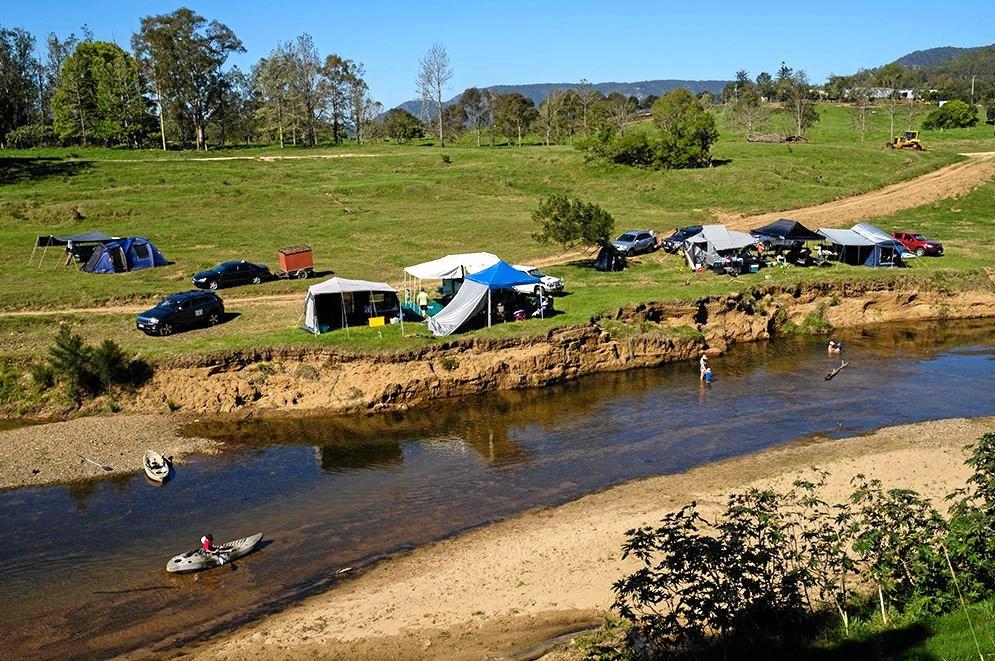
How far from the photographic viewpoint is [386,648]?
56.9 feet

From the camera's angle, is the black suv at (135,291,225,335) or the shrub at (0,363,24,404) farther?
the black suv at (135,291,225,335)

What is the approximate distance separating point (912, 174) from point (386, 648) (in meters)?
66.3

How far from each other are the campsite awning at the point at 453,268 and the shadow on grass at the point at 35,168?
4591 centimetres

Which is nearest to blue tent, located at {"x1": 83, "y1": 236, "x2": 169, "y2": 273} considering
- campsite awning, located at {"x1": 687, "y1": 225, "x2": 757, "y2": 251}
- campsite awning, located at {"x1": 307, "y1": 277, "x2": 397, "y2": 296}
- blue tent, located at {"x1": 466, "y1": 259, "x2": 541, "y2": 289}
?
campsite awning, located at {"x1": 307, "y1": 277, "x2": 397, "y2": 296}

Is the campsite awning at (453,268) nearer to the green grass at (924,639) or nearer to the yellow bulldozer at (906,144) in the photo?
the green grass at (924,639)

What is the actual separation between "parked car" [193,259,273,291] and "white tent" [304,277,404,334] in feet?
30.4

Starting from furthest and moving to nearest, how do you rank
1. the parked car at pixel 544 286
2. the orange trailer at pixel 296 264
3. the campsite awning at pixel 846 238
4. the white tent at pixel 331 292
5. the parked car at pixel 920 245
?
the parked car at pixel 920 245 < the campsite awning at pixel 846 238 < the orange trailer at pixel 296 264 < the parked car at pixel 544 286 < the white tent at pixel 331 292

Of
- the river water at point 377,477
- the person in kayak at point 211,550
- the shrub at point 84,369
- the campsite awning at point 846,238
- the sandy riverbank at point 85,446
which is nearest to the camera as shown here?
the river water at point 377,477

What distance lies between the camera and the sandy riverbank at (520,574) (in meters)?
17.5

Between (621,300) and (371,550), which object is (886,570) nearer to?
(371,550)

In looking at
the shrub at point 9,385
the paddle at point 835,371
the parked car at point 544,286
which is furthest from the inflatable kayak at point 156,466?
the paddle at point 835,371

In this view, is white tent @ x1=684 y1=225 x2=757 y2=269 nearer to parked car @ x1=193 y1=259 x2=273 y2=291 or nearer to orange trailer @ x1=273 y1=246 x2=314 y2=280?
orange trailer @ x1=273 y1=246 x2=314 y2=280

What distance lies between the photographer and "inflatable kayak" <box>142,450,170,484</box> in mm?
25562

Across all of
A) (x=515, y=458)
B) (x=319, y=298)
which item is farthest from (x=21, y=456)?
(x=515, y=458)
